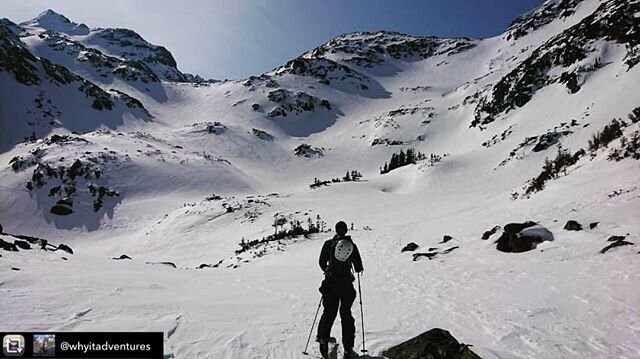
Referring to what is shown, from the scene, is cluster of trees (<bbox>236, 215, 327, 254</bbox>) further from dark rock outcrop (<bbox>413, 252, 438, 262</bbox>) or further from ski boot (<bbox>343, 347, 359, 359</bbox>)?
ski boot (<bbox>343, 347, 359, 359</bbox>)

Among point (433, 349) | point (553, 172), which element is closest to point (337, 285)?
point (433, 349)

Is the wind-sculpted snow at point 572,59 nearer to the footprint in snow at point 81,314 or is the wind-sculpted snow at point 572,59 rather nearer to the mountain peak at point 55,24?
the footprint in snow at point 81,314

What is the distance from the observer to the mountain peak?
477 ft

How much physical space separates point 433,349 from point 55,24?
198 meters

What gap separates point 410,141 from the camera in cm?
5819

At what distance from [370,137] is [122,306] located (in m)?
58.9

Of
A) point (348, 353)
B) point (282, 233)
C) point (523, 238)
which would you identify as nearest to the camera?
point (348, 353)

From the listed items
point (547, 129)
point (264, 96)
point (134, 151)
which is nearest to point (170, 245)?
point (134, 151)

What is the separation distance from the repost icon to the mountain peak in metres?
176

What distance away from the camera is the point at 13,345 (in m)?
4.83

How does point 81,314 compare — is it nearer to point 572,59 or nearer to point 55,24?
point 572,59

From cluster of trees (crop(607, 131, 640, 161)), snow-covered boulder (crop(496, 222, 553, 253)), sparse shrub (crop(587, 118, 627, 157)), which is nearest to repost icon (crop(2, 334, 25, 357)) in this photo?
snow-covered boulder (crop(496, 222, 553, 253))

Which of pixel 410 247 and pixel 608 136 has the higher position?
pixel 608 136

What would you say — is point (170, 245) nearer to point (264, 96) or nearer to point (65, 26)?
point (264, 96)
